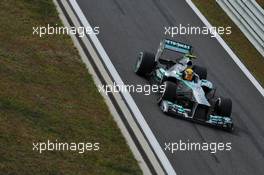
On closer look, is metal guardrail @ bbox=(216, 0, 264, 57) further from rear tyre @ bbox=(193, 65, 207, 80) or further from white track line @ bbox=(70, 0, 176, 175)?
white track line @ bbox=(70, 0, 176, 175)

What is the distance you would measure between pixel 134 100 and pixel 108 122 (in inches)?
84.7

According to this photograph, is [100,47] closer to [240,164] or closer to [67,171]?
[240,164]

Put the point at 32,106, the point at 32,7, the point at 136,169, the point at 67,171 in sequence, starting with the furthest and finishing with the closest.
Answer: the point at 32,7 < the point at 32,106 < the point at 136,169 < the point at 67,171

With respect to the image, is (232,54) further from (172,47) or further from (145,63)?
(145,63)

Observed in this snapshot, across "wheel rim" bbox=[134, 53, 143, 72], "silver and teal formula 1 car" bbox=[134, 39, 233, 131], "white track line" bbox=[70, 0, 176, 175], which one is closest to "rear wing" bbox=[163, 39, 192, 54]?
"silver and teal formula 1 car" bbox=[134, 39, 233, 131]

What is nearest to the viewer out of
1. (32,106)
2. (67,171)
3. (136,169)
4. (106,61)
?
(67,171)

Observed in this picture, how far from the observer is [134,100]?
18.8m

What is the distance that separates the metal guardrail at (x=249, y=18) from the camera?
24.7m

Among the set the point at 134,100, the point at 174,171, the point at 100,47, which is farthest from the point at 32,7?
the point at 174,171

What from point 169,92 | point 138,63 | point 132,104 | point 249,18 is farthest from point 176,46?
point 249,18

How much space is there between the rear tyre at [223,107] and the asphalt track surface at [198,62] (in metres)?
0.60

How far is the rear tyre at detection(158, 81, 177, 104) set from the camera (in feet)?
60.2

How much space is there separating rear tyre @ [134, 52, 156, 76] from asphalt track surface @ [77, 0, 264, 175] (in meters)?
0.26

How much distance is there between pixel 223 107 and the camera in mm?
18609
